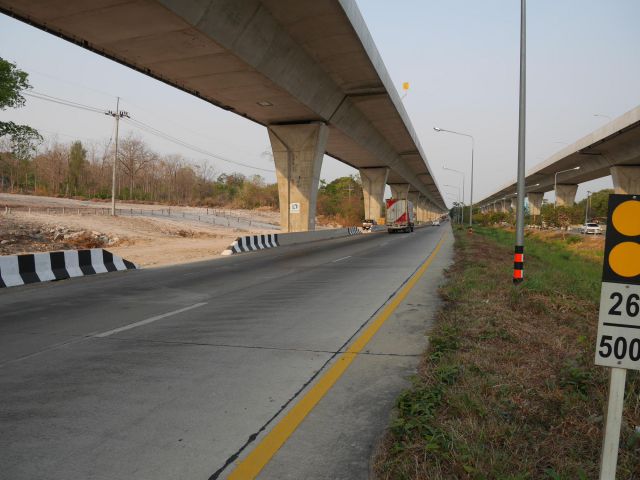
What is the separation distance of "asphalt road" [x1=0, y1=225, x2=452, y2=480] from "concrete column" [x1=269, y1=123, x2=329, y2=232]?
20.0 metres

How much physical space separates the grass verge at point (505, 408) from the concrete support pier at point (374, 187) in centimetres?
4801

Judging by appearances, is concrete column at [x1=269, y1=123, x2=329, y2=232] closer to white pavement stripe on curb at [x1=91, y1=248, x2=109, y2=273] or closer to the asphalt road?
white pavement stripe on curb at [x1=91, y1=248, x2=109, y2=273]

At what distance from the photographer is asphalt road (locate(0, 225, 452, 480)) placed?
9.89ft

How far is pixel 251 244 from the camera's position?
22219mm

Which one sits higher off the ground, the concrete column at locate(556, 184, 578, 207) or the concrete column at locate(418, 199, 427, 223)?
the concrete column at locate(556, 184, 578, 207)

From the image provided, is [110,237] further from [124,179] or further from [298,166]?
[124,179]

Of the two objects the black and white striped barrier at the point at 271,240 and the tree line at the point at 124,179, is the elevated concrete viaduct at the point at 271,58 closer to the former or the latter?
the black and white striped barrier at the point at 271,240

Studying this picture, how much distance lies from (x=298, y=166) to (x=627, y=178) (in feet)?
123

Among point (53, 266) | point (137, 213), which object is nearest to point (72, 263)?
point (53, 266)

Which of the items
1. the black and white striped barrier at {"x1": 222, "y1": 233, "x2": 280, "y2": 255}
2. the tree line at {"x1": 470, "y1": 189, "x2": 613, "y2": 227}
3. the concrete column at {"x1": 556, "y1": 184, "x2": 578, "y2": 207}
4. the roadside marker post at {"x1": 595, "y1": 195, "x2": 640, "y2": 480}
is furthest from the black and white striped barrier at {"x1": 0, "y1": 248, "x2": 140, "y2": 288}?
the concrete column at {"x1": 556, "y1": 184, "x2": 578, "y2": 207}

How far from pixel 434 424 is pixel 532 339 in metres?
2.83

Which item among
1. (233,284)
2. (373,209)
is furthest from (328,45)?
(373,209)

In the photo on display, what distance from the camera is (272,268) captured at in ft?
46.7

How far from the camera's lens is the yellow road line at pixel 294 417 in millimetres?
2895
